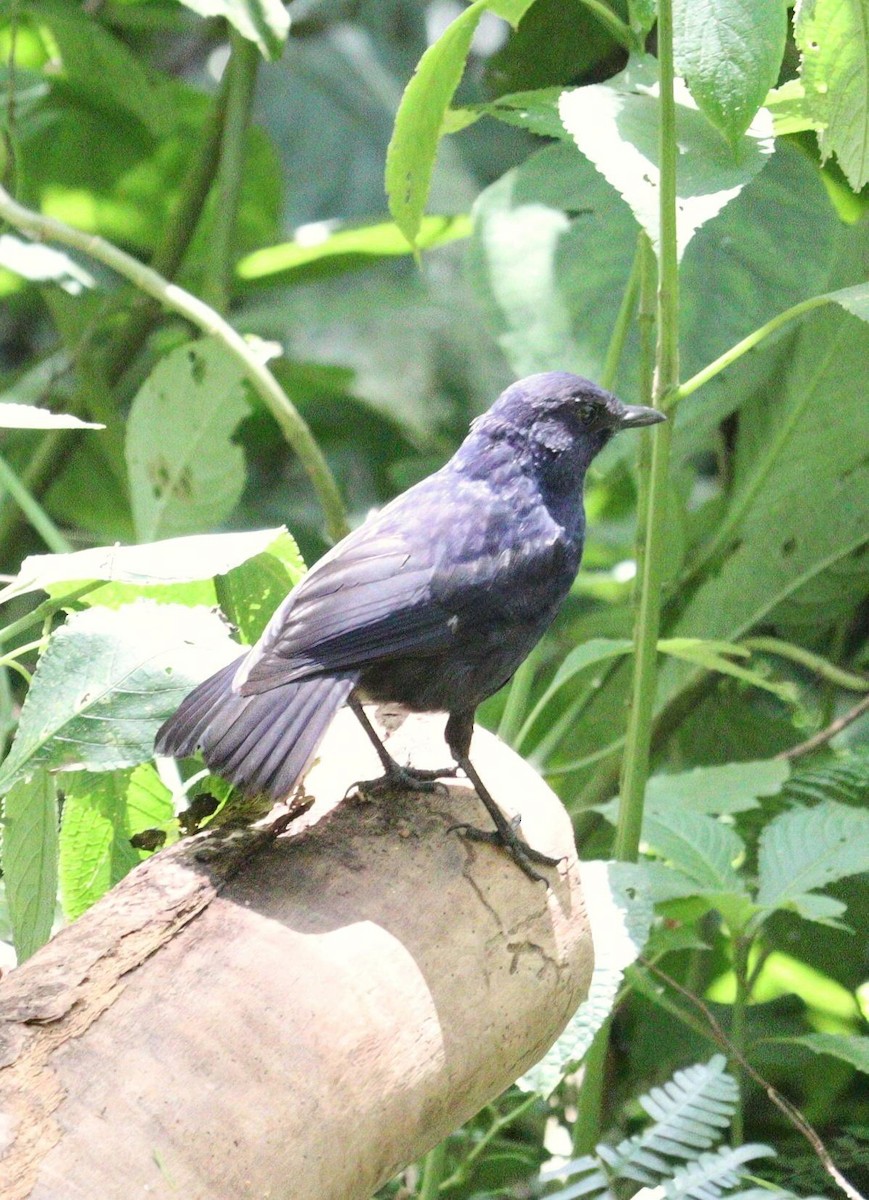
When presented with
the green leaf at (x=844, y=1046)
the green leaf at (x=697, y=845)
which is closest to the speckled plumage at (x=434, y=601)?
the green leaf at (x=697, y=845)

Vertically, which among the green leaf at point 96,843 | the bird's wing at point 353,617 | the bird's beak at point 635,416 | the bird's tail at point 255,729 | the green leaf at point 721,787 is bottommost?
the green leaf at point 721,787

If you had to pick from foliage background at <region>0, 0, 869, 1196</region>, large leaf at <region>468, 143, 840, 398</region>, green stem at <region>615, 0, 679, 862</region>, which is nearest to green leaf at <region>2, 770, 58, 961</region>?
foliage background at <region>0, 0, 869, 1196</region>

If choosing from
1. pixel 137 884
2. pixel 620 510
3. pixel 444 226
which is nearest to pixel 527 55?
pixel 444 226

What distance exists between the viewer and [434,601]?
2064mm

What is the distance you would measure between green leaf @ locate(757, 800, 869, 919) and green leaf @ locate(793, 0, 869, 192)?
3.35 ft

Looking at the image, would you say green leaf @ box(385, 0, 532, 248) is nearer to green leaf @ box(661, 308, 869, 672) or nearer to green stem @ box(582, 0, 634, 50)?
green stem @ box(582, 0, 634, 50)

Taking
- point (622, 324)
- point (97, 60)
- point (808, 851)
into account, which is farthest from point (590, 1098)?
point (97, 60)

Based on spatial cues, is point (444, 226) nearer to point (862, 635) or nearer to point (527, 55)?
point (527, 55)

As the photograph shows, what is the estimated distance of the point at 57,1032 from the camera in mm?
1439

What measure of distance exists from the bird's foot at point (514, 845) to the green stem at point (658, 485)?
29cm

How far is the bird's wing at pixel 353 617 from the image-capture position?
1.92 m

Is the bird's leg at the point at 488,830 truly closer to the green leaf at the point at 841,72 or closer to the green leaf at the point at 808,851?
the green leaf at the point at 808,851

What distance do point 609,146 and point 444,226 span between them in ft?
5.85

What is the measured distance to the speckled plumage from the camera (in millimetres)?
1856
